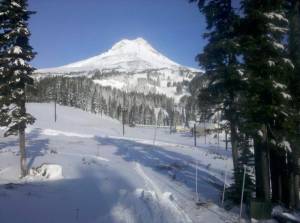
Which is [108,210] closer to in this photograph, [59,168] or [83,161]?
[59,168]

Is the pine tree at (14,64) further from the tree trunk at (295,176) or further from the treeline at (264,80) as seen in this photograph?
the tree trunk at (295,176)

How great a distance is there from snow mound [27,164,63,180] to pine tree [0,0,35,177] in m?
0.91

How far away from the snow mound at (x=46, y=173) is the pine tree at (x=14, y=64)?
907mm

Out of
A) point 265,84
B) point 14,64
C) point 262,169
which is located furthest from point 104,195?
point 14,64

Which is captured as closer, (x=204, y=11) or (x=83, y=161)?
(x=204, y=11)

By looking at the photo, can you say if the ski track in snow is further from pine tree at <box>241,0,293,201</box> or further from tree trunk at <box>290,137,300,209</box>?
tree trunk at <box>290,137,300,209</box>

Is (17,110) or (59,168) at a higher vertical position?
(17,110)

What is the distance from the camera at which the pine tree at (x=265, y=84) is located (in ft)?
52.4

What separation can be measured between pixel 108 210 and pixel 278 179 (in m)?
8.58

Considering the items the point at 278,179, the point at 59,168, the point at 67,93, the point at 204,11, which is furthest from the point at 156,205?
the point at 67,93

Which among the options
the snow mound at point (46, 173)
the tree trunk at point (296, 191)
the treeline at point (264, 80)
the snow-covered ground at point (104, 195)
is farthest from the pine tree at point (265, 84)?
the snow mound at point (46, 173)

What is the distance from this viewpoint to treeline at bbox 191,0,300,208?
635 inches

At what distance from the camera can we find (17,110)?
1065 inches

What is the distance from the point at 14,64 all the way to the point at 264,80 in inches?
744
